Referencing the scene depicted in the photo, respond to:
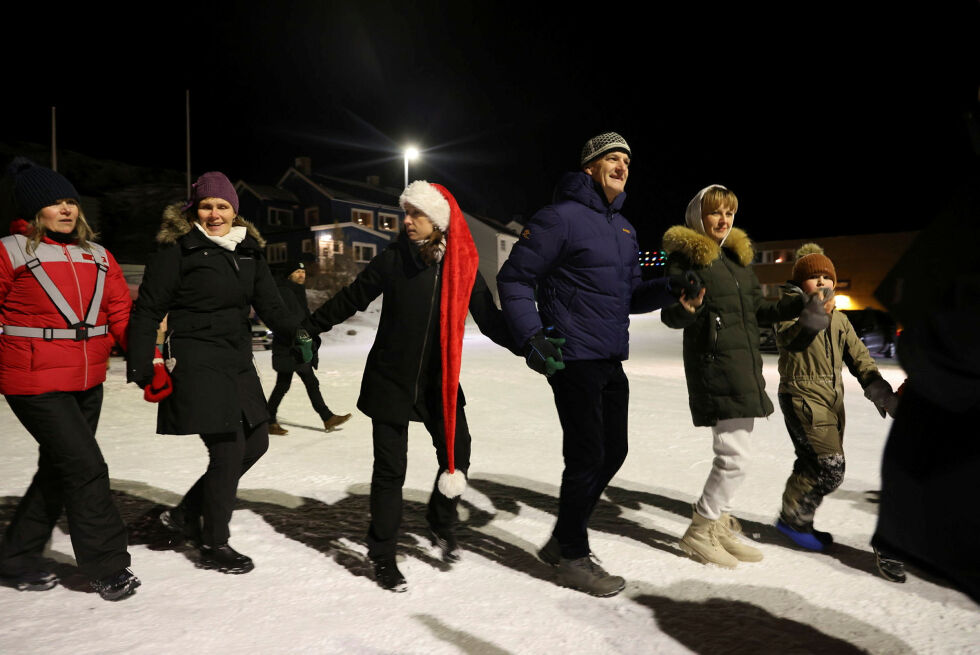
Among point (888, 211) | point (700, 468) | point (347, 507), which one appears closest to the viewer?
point (347, 507)

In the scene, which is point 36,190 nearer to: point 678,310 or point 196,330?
point 196,330

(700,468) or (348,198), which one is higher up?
(348,198)

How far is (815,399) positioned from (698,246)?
3.80ft

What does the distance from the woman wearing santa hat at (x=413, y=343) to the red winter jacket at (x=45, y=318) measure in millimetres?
1256

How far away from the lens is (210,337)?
11.3 ft

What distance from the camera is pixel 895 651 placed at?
105 inches

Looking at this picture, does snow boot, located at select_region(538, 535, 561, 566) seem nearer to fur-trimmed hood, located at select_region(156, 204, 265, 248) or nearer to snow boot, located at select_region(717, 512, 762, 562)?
snow boot, located at select_region(717, 512, 762, 562)

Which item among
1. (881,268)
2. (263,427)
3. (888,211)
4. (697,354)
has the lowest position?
(263,427)

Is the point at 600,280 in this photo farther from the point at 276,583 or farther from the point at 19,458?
the point at 19,458

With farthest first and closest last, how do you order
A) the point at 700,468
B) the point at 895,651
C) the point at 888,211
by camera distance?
1. the point at 888,211
2. the point at 700,468
3. the point at 895,651

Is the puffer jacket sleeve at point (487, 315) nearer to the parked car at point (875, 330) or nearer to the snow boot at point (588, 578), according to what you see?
the snow boot at point (588, 578)

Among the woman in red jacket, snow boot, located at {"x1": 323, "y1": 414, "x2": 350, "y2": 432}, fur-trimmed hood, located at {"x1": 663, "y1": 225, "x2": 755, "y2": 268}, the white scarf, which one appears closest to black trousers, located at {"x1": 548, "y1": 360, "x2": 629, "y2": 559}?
fur-trimmed hood, located at {"x1": 663, "y1": 225, "x2": 755, "y2": 268}

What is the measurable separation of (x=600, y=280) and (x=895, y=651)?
6.67 feet

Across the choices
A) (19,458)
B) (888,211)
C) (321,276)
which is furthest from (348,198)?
(19,458)
